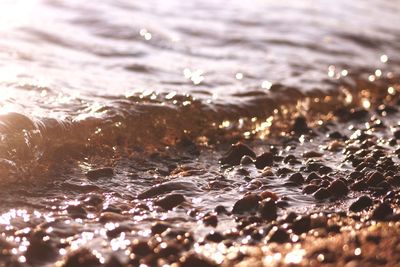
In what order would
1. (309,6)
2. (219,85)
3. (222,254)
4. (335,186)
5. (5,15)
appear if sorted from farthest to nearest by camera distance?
1. (309,6)
2. (5,15)
3. (219,85)
4. (335,186)
5. (222,254)

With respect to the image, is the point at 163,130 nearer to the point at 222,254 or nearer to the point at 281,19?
the point at 222,254

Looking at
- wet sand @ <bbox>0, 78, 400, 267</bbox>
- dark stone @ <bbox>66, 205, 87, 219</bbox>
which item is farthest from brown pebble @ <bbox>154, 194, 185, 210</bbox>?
dark stone @ <bbox>66, 205, 87, 219</bbox>

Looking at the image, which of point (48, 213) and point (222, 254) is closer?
point (222, 254)

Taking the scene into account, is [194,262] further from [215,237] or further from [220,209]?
[220,209]

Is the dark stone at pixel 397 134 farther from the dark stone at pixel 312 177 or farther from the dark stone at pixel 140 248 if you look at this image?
the dark stone at pixel 140 248

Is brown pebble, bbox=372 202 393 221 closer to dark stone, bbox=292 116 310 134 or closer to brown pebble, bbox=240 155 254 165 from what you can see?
brown pebble, bbox=240 155 254 165

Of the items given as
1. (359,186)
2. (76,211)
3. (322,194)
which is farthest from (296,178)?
(76,211)

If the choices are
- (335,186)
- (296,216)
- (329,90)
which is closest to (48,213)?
(296,216)
